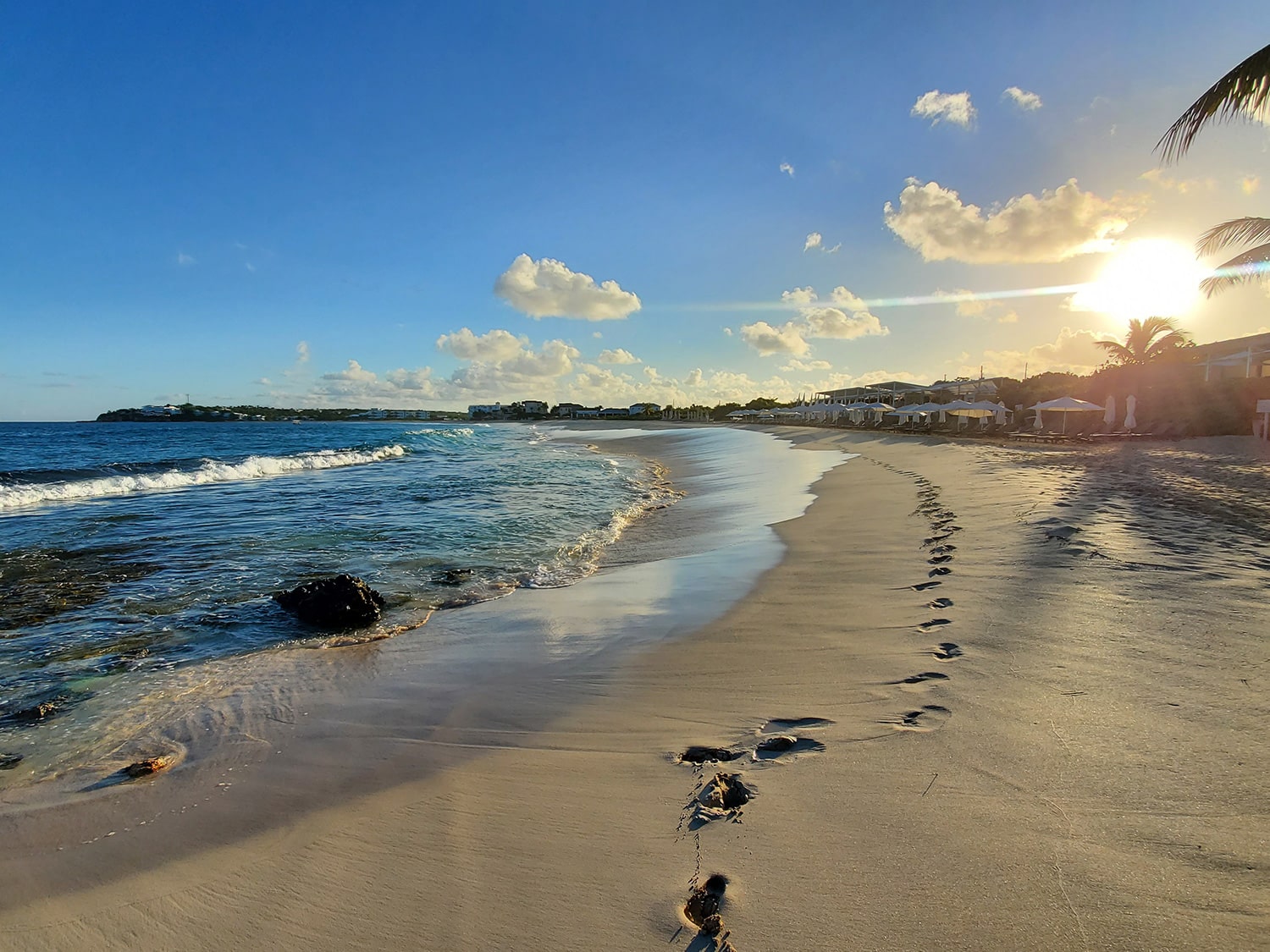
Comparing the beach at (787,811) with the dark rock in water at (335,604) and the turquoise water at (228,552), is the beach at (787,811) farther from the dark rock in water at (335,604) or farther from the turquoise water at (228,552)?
the turquoise water at (228,552)

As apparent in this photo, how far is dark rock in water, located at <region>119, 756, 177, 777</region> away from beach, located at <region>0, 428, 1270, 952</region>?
191 millimetres

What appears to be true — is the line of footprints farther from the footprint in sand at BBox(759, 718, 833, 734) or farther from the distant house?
the distant house

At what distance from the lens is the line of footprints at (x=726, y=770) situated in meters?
1.91

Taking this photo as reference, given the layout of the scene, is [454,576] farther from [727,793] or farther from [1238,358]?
[1238,358]

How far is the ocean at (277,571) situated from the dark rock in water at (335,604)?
5.4 inches

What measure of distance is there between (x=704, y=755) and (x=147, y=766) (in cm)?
292

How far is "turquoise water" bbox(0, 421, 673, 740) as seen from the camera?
16.7 ft

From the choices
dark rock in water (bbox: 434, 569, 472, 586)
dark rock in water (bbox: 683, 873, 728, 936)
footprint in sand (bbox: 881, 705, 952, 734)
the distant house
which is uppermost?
the distant house

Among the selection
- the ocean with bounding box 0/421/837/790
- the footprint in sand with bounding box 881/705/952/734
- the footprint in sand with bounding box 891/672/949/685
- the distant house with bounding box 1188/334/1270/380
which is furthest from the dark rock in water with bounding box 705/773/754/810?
the distant house with bounding box 1188/334/1270/380

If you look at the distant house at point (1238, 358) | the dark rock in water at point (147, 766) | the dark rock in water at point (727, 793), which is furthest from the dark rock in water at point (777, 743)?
the distant house at point (1238, 358)

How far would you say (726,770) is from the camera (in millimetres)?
2756

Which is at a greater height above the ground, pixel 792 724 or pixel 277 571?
pixel 792 724

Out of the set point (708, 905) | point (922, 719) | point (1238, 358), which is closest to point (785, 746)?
point (922, 719)

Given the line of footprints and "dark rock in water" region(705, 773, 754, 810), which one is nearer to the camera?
the line of footprints
